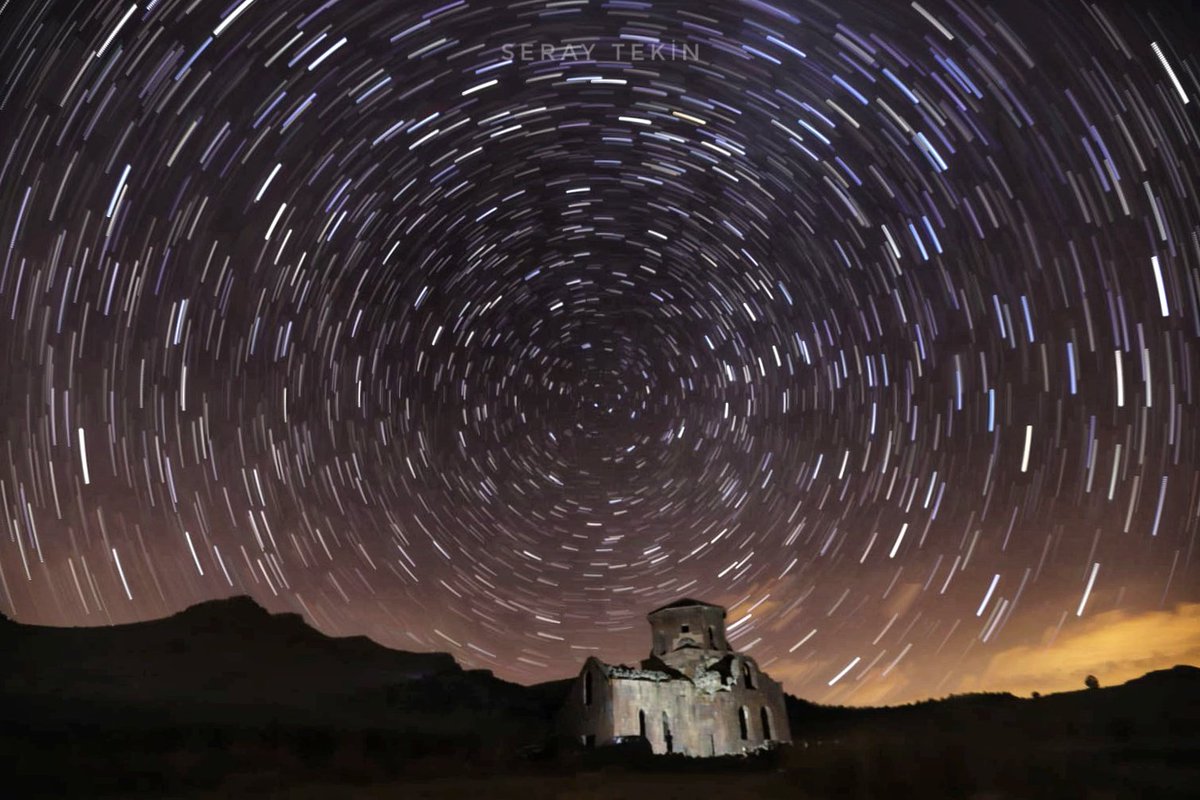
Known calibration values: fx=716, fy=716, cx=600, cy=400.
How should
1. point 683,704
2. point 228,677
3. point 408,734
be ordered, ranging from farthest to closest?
1. point 228,677
2. point 408,734
3. point 683,704

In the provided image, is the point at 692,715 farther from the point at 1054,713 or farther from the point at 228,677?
the point at 228,677

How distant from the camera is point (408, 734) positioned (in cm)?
4047

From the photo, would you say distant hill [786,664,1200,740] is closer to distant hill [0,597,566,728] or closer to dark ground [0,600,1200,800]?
dark ground [0,600,1200,800]

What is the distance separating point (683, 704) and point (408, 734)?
51.2 ft

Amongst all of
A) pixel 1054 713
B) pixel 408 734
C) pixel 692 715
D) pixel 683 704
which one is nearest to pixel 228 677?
pixel 408 734

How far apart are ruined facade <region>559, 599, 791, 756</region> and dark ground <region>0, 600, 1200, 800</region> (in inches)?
131

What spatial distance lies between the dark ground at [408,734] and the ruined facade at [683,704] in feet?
10.9

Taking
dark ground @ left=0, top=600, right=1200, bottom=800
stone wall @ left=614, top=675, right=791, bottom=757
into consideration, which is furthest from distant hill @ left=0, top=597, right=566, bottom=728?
stone wall @ left=614, top=675, right=791, bottom=757

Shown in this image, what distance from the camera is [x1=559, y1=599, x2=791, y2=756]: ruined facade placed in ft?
122

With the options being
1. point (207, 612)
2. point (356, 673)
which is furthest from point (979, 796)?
point (207, 612)

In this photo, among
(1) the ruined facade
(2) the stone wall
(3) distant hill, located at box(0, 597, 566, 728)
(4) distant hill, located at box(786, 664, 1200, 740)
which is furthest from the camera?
(4) distant hill, located at box(786, 664, 1200, 740)

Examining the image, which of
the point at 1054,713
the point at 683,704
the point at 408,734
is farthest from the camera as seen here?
the point at 1054,713

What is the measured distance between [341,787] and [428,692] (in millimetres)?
46663

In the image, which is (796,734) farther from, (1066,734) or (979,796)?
(979,796)
